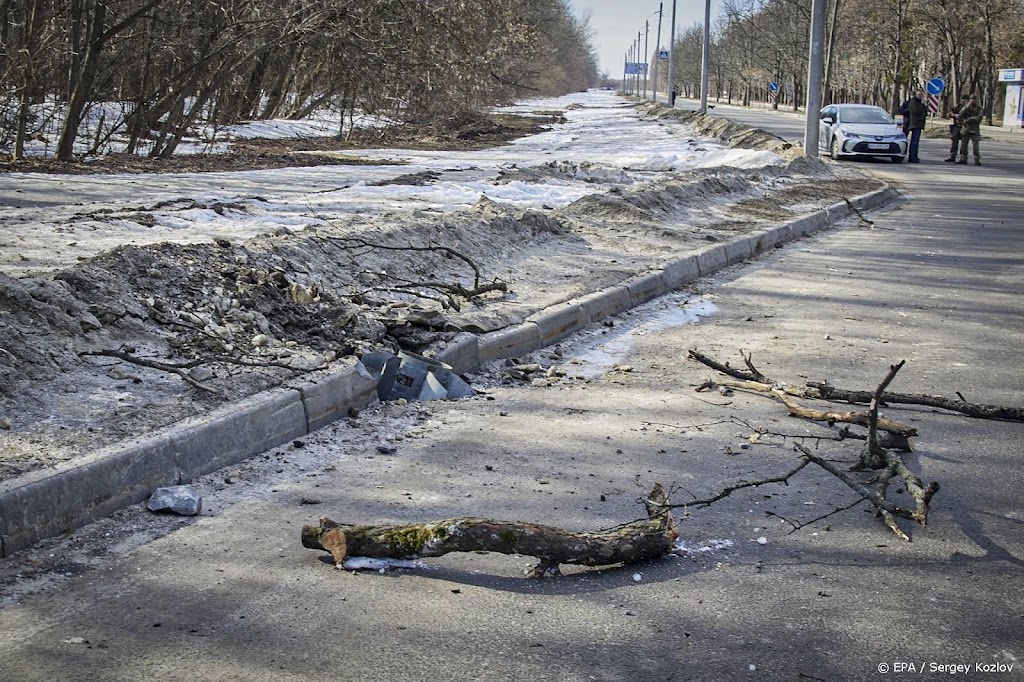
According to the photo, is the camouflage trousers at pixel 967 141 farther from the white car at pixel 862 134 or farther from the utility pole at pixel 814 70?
the utility pole at pixel 814 70

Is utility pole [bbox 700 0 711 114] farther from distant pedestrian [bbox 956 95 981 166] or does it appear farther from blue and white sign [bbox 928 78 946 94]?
distant pedestrian [bbox 956 95 981 166]

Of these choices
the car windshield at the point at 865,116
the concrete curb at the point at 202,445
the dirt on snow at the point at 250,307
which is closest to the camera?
the concrete curb at the point at 202,445

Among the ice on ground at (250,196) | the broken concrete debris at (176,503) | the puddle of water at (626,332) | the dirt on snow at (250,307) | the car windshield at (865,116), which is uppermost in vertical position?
the car windshield at (865,116)

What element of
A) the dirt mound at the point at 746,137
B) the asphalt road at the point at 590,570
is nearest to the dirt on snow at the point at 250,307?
the asphalt road at the point at 590,570

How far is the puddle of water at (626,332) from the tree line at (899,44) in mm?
29149

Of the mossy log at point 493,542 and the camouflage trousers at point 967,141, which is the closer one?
the mossy log at point 493,542

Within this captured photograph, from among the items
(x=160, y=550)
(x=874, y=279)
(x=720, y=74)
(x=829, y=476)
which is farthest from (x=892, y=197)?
(x=720, y=74)

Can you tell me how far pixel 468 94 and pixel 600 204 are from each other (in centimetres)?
1284

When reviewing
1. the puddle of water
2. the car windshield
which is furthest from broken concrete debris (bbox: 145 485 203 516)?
the car windshield

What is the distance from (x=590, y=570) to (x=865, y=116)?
27.3m

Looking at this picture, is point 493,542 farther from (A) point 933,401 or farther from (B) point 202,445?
(A) point 933,401

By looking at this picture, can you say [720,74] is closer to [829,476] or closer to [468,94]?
[468,94]

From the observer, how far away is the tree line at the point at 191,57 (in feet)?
54.3

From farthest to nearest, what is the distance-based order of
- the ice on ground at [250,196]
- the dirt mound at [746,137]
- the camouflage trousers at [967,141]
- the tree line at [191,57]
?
the dirt mound at [746,137] < the camouflage trousers at [967,141] < the tree line at [191,57] < the ice on ground at [250,196]
